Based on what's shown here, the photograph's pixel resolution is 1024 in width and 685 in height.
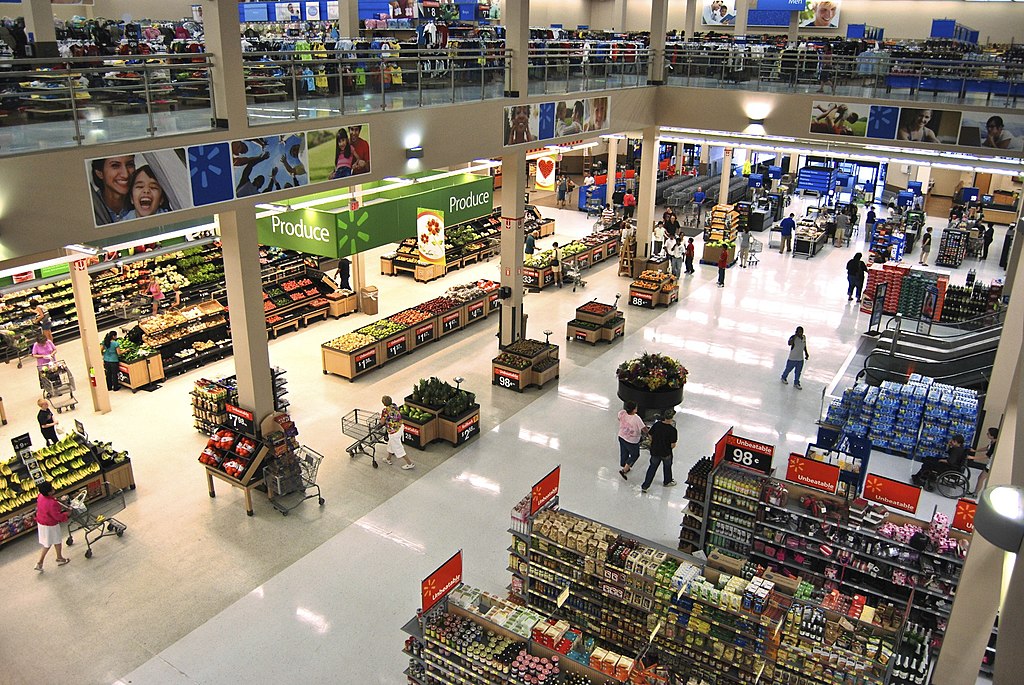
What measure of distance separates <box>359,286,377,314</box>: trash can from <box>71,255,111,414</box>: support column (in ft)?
20.7

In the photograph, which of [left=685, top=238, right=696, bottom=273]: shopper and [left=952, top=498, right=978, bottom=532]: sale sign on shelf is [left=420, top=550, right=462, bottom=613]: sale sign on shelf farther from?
[left=685, top=238, right=696, bottom=273]: shopper

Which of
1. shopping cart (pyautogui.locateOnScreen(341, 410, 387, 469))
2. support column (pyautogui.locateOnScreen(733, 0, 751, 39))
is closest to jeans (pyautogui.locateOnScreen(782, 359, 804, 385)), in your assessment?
shopping cart (pyautogui.locateOnScreen(341, 410, 387, 469))

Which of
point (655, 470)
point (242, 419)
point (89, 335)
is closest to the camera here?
point (242, 419)

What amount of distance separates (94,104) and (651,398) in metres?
9.51

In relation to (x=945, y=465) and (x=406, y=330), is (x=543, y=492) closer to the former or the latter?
(x=945, y=465)

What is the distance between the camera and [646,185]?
2175 centimetres

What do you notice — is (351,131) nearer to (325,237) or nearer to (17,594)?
(325,237)

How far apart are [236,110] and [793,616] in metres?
8.53

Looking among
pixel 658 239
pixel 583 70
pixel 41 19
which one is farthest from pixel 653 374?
pixel 658 239

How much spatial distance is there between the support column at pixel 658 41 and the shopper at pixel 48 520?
637 inches

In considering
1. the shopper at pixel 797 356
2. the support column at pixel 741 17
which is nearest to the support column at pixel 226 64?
the shopper at pixel 797 356

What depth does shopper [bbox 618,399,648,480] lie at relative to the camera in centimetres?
1209

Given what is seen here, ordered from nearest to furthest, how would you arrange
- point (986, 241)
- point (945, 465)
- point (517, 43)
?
point (945, 465) < point (517, 43) < point (986, 241)

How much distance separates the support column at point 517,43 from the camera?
14398 millimetres
